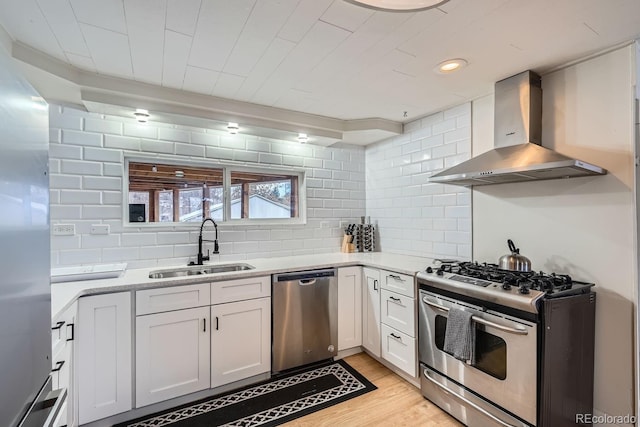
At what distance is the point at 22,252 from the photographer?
0.68 metres

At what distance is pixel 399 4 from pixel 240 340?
2.39 meters

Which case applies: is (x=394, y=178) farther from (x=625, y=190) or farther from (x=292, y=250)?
(x=625, y=190)

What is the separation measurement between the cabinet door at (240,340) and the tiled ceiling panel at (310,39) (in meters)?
1.74

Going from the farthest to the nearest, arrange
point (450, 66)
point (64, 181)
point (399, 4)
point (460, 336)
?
1. point (64, 181)
2. point (450, 66)
3. point (460, 336)
4. point (399, 4)

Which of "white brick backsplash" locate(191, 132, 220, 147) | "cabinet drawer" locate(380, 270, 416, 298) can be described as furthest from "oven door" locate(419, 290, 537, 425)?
"white brick backsplash" locate(191, 132, 220, 147)

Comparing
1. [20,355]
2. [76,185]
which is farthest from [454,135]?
[76,185]

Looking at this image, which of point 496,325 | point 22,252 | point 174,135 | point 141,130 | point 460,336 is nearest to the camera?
point 22,252

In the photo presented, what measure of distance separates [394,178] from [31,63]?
3.09 m

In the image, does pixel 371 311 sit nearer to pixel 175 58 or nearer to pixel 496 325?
pixel 496 325

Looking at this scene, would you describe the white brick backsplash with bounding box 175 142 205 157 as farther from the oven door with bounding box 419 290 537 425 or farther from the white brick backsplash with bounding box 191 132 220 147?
the oven door with bounding box 419 290 537 425

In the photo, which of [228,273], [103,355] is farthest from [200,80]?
[103,355]

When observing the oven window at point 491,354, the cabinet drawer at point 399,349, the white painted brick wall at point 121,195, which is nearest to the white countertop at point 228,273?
the white painted brick wall at point 121,195

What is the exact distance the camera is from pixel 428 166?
303 centimetres

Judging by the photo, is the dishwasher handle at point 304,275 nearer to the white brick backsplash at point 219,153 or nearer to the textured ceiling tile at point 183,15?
the white brick backsplash at point 219,153
